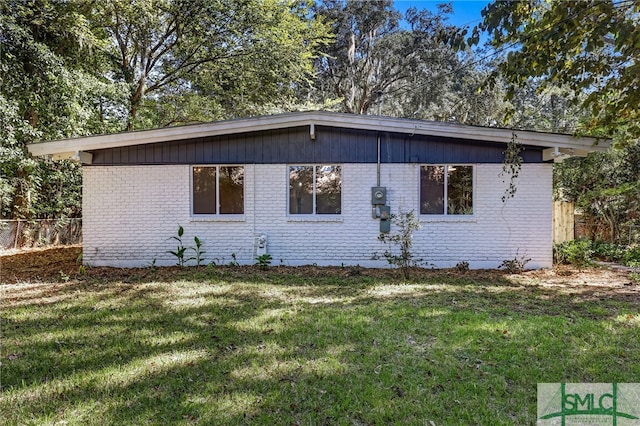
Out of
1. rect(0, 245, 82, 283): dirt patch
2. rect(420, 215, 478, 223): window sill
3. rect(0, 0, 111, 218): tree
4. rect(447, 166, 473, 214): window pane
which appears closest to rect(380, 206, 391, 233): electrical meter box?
rect(420, 215, 478, 223): window sill

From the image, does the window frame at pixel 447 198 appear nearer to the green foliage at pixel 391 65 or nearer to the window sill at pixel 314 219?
the window sill at pixel 314 219

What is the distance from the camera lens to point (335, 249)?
862 cm

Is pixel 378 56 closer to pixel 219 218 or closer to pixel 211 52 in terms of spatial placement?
pixel 211 52

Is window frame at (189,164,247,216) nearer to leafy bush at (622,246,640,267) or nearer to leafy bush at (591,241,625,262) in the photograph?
leafy bush at (622,246,640,267)

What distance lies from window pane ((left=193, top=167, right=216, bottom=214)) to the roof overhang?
0.82 meters

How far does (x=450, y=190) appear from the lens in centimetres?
851

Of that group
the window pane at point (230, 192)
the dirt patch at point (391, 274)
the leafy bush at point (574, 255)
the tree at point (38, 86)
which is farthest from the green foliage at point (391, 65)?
the dirt patch at point (391, 274)

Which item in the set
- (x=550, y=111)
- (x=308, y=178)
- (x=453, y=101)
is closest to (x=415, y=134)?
(x=308, y=178)

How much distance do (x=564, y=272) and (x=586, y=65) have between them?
193 inches

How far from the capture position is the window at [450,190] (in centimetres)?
849

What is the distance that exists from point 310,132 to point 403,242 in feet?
10.4

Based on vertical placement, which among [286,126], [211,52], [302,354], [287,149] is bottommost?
[302,354]

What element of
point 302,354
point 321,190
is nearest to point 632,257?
point 321,190

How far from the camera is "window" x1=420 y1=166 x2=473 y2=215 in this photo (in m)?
8.49
